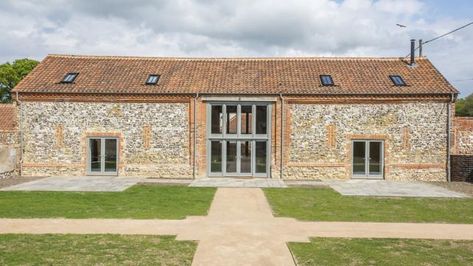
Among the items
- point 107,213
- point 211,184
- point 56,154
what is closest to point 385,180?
point 211,184

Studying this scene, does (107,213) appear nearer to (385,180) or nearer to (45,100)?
(45,100)

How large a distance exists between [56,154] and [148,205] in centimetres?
947

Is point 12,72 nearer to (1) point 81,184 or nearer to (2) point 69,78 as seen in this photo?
(2) point 69,78

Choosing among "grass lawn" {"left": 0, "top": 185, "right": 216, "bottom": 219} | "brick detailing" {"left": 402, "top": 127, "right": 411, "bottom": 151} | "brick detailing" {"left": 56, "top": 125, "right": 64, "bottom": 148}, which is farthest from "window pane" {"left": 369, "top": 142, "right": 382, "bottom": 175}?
"brick detailing" {"left": 56, "top": 125, "right": 64, "bottom": 148}

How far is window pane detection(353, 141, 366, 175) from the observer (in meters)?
19.2

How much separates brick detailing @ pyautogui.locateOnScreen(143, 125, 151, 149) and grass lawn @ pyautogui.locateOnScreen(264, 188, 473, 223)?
22.8ft

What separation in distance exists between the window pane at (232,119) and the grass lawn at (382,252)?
448 inches

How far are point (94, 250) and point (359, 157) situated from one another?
48.2 ft

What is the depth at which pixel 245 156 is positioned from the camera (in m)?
19.4

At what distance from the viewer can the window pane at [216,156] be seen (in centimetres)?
1936

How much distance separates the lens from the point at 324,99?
1909 cm

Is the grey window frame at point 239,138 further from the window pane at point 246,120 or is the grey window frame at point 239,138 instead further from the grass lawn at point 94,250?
the grass lawn at point 94,250

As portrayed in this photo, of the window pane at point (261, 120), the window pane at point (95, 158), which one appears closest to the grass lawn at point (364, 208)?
the window pane at point (261, 120)

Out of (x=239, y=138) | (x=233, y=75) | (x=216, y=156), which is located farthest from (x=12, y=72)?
(x=239, y=138)
